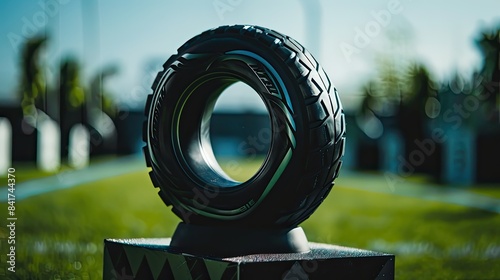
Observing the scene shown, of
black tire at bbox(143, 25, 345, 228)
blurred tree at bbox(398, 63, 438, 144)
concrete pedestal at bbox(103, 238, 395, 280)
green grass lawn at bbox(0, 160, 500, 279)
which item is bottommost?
green grass lawn at bbox(0, 160, 500, 279)

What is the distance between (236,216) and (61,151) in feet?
52.5

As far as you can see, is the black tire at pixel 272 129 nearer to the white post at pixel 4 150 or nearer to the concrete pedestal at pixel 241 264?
the concrete pedestal at pixel 241 264

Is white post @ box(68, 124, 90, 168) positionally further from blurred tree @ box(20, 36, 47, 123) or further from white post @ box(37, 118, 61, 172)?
blurred tree @ box(20, 36, 47, 123)

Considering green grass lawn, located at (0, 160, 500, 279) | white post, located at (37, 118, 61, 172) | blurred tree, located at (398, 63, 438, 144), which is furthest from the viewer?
blurred tree, located at (398, 63, 438, 144)

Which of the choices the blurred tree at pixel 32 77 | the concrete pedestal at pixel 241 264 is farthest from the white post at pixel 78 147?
the concrete pedestal at pixel 241 264

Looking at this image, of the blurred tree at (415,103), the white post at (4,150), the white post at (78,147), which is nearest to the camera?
the white post at (4,150)

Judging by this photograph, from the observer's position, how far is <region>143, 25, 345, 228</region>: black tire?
395 centimetres

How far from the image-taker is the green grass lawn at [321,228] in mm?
6957

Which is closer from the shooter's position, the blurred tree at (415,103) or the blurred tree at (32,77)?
the blurred tree at (32,77)

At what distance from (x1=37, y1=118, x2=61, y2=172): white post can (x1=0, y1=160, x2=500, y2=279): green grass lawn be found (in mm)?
1776

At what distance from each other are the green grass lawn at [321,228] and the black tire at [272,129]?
84.2 inches

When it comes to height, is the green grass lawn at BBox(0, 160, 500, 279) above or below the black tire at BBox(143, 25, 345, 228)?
below

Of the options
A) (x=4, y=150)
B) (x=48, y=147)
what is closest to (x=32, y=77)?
(x=48, y=147)

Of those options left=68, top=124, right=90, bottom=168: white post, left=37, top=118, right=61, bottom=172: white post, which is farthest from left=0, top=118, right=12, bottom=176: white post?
left=68, top=124, right=90, bottom=168: white post
